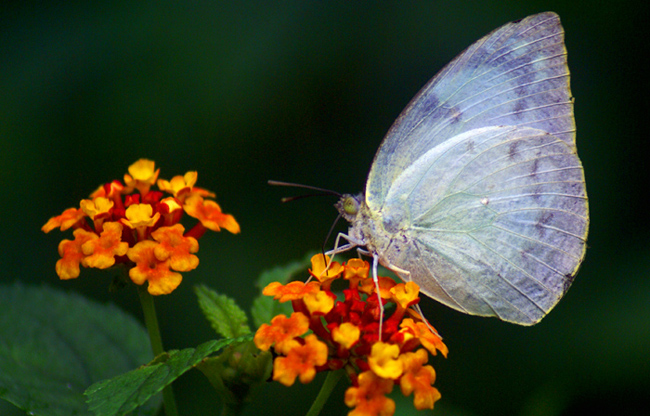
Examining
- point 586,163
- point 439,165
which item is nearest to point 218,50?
point 439,165

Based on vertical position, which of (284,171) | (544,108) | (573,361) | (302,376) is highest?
(284,171)

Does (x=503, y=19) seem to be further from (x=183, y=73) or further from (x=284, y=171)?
(x=183, y=73)

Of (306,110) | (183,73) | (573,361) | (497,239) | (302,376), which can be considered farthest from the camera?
(306,110)

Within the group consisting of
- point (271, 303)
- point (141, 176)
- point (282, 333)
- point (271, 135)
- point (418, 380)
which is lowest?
point (418, 380)

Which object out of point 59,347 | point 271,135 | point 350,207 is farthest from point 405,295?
point 271,135

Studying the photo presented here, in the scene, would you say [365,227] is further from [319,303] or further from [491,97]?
[491,97]

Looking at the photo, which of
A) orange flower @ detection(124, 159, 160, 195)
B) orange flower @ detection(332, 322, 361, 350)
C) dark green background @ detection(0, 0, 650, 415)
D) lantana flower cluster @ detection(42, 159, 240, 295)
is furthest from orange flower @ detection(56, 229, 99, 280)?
dark green background @ detection(0, 0, 650, 415)
